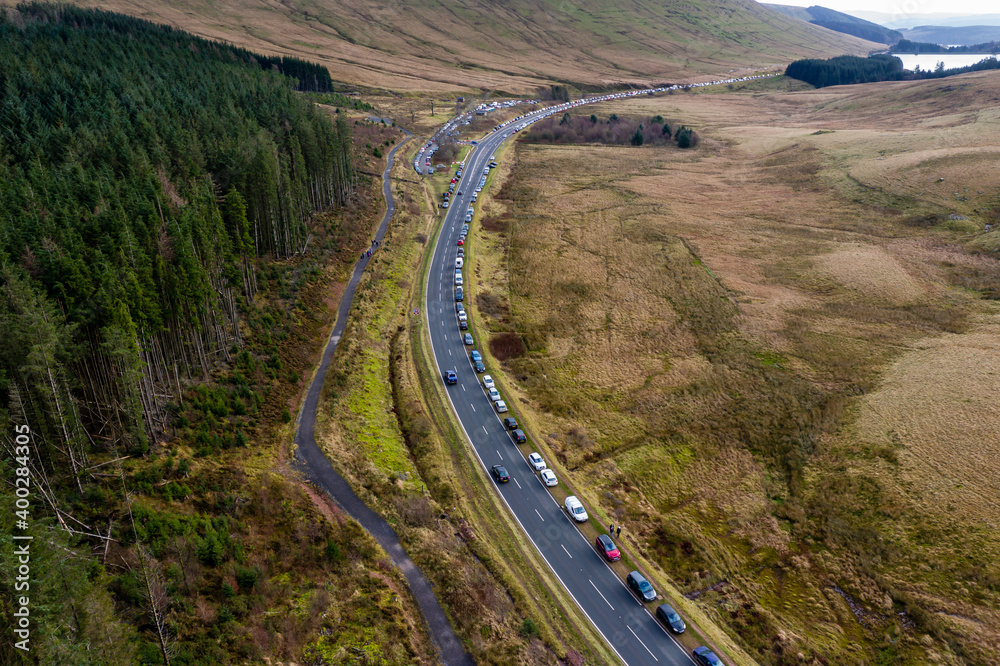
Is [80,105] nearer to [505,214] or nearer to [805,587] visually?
[505,214]

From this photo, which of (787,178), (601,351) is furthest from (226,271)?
(787,178)

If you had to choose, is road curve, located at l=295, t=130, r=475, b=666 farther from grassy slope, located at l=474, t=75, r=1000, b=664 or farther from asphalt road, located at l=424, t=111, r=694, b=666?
grassy slope, located at l=474, t=75, r=1000, b=664

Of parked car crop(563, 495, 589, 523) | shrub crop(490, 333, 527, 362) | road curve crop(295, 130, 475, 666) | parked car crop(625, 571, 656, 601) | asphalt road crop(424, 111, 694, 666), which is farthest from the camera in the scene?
shrub crop(490, 333, 527, 362)

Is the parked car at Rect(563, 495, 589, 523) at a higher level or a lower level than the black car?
higher

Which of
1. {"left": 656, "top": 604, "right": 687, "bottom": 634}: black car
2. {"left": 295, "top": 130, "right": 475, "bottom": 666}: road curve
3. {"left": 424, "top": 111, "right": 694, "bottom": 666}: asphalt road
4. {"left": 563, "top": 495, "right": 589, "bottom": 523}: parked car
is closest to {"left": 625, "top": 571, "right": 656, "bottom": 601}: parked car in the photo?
{"left": 424, "top": 111, "right": 694, "bottom": 666}: asphalt road

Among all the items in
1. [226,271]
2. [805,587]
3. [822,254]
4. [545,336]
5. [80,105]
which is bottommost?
[805,587]
